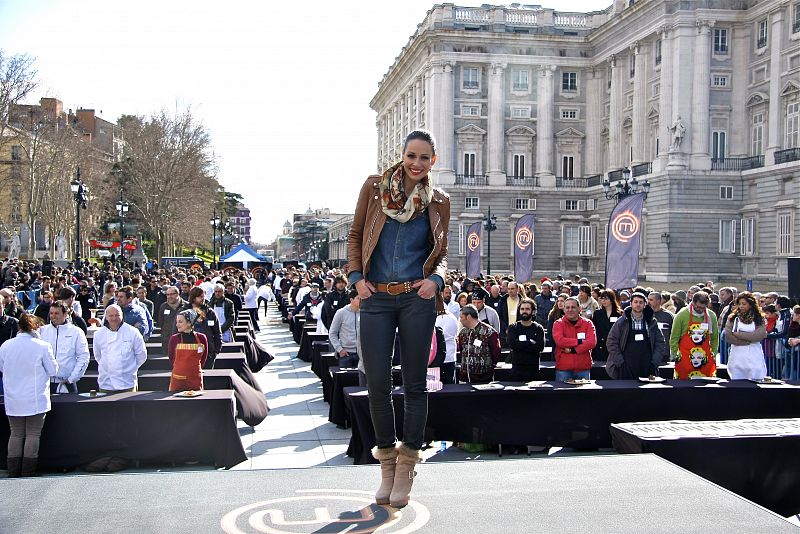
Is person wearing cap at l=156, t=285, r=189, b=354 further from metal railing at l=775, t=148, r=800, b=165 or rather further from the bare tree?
the bare tree

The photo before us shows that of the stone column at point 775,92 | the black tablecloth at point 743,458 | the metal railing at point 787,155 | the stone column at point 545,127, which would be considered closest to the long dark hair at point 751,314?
the black tablecloth at point 743,458

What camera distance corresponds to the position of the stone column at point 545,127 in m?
70.0

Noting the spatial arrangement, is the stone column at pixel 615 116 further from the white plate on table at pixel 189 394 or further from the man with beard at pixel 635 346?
the white plate on table at pixel 189 394

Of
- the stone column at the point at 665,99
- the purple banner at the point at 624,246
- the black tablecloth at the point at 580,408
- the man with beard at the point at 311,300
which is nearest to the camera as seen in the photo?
the black tablecloth at the point at 580,408

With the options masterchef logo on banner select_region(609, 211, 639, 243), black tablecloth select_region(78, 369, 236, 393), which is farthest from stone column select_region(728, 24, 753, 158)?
black tablecloth select_region(78, 369, 236, 393)

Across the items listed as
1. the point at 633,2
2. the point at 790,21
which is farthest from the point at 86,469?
the point at 633,2

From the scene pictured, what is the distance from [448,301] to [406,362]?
12.7 m

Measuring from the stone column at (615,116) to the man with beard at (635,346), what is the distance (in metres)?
53.8

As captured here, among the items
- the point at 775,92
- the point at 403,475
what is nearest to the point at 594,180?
the point at 775,92

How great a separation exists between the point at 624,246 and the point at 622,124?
153 ft

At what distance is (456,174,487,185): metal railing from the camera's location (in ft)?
228

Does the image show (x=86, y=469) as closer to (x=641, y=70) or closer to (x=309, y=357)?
(x=309, y=357)

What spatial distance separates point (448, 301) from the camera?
56.9ft

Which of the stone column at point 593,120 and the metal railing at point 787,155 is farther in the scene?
the stone column at point 593,120
